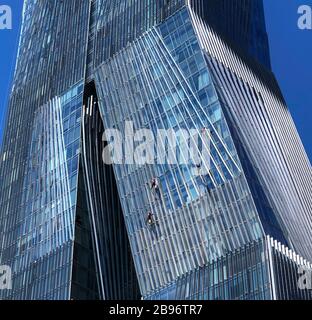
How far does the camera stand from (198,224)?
104 m

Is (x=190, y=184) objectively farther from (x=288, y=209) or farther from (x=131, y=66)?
(x=131, y=66)

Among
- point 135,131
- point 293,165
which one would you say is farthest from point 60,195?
point 293,165

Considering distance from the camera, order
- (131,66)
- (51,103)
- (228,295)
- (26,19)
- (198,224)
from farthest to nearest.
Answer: (26,19) → (51,103) → (131,66) → (198,224) → (228,295)

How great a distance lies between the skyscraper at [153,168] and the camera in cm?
10162

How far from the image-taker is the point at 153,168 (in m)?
113

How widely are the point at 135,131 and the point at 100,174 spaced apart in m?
11.6

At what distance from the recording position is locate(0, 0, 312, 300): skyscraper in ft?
333

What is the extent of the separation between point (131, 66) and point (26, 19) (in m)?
38.9

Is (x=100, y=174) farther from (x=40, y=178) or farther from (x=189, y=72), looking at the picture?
(x=189, y=72)

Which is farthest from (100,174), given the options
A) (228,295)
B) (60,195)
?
(228,295)

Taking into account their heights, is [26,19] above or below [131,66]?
above
